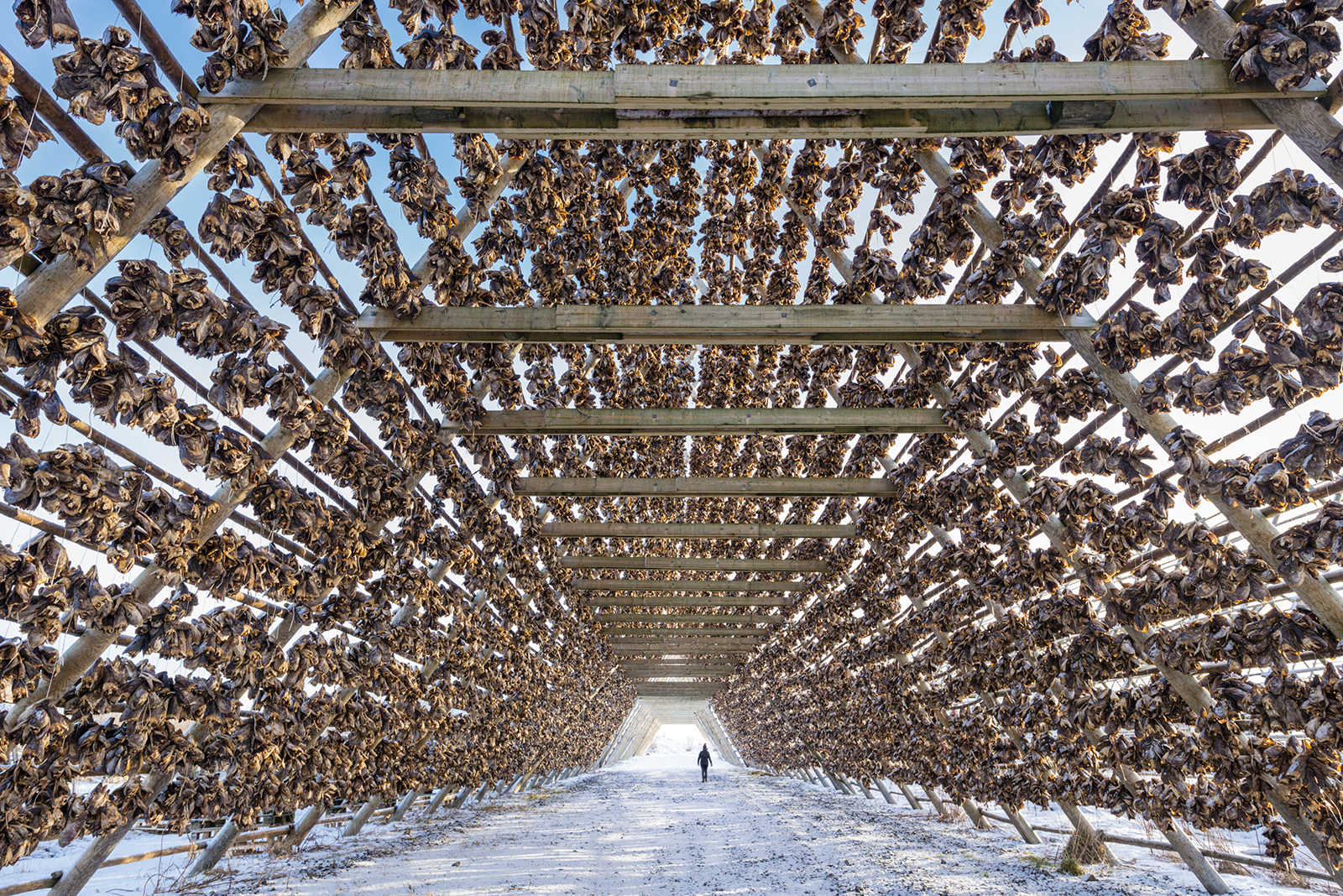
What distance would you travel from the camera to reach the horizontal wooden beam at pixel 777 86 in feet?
13.9

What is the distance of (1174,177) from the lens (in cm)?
468

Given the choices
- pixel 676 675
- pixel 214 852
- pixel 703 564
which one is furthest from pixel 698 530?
pixel 676 675

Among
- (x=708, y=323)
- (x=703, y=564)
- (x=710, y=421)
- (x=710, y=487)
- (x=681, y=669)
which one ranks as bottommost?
(x=708, y=323)

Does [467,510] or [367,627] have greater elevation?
[467,510]

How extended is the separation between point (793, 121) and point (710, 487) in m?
6.54

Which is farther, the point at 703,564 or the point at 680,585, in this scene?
the point at 680,585

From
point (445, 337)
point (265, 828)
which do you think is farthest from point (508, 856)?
point (445, 337)

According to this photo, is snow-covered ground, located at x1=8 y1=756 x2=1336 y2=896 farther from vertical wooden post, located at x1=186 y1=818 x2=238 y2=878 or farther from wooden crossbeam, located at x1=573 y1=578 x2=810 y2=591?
wooden crossbeam, located at x1=573 y1=578 x2=810 y2=591

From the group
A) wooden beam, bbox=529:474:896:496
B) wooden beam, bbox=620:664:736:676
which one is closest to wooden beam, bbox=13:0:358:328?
wooden beam, bbox=529:474:896:496

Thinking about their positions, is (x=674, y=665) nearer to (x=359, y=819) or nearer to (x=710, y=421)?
(x=359, y=819)

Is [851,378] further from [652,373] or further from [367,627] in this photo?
[367,627]

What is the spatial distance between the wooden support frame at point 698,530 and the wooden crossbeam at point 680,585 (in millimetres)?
4125

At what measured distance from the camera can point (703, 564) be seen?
1453 centimetres

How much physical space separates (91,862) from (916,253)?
10224 millimetres
